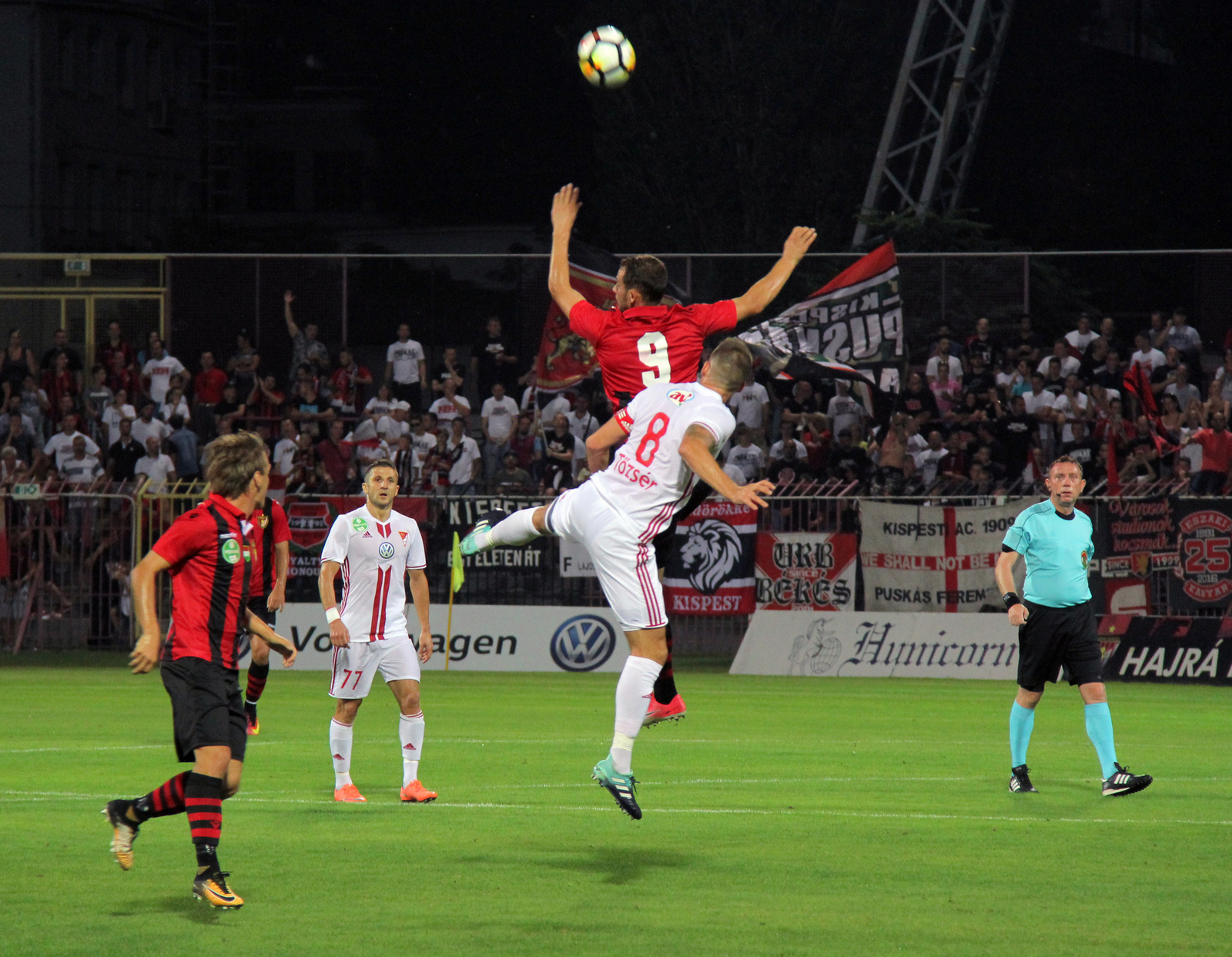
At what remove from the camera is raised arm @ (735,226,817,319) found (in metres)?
10.1

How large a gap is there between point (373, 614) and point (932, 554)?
470 inches

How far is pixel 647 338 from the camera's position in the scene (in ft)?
33.5

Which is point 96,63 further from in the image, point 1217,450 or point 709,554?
point 1217,450

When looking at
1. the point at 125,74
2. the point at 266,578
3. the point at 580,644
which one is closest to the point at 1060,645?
the point at 266,578

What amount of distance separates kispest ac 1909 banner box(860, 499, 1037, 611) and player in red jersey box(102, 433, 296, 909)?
50.6 ft

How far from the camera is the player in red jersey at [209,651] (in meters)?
7.54

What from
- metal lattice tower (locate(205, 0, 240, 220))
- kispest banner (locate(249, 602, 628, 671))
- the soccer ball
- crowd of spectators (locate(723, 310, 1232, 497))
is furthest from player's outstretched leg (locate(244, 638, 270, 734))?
metal lattice tower (locate(205, 0, 240, 220))

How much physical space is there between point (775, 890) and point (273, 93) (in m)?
60.2

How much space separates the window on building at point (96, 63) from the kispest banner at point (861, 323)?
35.9 metres

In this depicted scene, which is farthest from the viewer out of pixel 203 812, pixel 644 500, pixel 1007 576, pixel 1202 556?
pixel 1202 556

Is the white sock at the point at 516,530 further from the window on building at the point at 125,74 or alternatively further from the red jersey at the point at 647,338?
the window on building at the point at 125,74

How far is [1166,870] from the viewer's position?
862cm

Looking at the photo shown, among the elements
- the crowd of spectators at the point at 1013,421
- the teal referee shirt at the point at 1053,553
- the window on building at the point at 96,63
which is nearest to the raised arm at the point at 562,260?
the teal referee shirt at the point at 1053,553

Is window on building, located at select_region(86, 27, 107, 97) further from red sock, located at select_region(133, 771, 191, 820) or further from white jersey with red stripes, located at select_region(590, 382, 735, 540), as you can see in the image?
red sock, located at select_region(133, 771, 191, 820)
